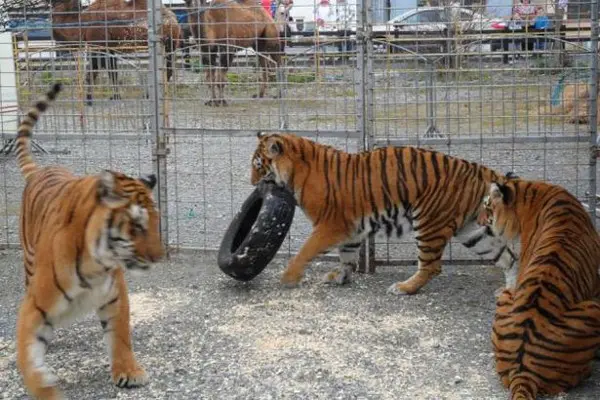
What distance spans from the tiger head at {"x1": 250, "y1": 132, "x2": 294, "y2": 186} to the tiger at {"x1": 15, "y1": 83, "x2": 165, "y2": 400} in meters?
2.17

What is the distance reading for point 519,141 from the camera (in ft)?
22.0

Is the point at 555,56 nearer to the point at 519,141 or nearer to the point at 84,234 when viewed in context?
the point at 519,141

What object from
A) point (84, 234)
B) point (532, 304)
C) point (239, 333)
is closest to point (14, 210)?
point (239, 333)

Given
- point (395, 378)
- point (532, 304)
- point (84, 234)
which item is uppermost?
point (84, 234)

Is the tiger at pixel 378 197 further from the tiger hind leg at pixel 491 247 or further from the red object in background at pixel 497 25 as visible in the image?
the red object in background at pixel 497 25

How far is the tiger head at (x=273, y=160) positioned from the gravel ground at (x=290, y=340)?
0.81m

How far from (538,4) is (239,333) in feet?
12.6

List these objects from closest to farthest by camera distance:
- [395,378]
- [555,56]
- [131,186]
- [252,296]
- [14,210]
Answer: [131,186]
[395,378]
[252,296]
[555,56]
[14,210]

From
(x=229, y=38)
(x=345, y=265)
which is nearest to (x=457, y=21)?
(x=229, y=38)

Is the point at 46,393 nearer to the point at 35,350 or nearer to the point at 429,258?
the point at 35,350

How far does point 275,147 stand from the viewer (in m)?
6.50


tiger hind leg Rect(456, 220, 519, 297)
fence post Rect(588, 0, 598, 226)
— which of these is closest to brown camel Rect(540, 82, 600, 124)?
fence post Rect(588, 0, 598, 226)

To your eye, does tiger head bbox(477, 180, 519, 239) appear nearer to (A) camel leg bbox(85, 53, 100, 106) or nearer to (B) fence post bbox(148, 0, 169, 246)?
(B) fence post bbox(148, 0, 169, 246)

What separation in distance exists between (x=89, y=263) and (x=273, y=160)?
8.61ft
